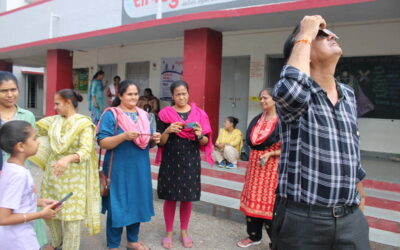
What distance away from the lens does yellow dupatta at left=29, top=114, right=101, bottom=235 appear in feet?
9.64

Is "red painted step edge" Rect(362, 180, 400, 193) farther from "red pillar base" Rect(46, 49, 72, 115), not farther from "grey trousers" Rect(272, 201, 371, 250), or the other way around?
"red pillar base" Rect(46, 49, 72, 115)

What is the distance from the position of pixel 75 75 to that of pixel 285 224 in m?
12.5

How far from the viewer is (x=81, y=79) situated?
12.6 m

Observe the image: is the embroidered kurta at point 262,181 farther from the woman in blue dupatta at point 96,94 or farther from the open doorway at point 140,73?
the open doorway at point 140,73

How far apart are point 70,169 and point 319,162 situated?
217cm

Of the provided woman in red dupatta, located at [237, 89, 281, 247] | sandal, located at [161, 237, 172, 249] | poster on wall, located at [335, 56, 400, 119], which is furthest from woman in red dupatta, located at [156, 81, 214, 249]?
poster on wall, located at [335, 56, 400, 119]

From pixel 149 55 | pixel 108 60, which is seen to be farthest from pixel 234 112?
pixel 108 60

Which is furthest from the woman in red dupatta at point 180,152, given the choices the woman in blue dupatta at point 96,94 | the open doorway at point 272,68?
the woman in blue dupatta at point 96,94

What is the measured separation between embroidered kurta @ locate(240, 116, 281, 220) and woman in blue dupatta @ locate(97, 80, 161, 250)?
98 centimetres

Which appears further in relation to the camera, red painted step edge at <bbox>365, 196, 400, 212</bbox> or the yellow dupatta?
red painted step edge at <bbox>365, 196, 400, 212</bbox>

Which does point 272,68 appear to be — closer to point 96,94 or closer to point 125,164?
point 96,94

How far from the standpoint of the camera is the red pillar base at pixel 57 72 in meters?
10.1

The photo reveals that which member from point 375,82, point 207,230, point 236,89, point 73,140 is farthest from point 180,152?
point 236,89

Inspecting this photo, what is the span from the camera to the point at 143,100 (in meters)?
9.59
